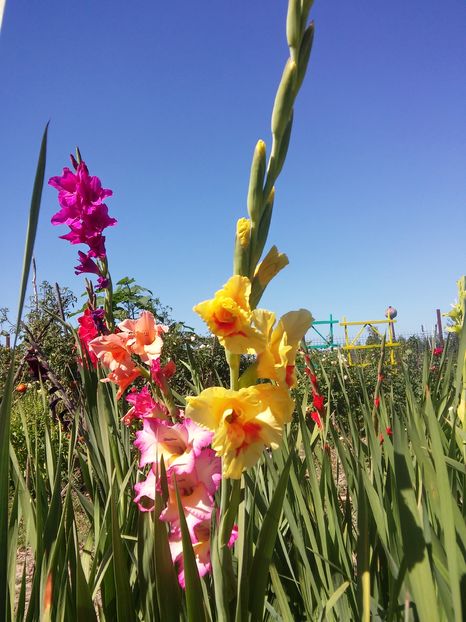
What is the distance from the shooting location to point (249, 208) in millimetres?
696

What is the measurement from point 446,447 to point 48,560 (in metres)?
1.13

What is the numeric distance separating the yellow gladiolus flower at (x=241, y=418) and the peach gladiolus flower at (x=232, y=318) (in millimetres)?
63

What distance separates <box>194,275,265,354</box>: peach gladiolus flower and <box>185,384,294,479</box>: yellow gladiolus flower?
0.06 m

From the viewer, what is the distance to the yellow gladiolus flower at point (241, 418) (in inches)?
26.2

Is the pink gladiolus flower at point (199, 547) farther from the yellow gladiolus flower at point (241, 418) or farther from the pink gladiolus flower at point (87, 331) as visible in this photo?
the pink gladiolus flower at point (87, 331)

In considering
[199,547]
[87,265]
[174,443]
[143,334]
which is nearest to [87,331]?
[87,265]

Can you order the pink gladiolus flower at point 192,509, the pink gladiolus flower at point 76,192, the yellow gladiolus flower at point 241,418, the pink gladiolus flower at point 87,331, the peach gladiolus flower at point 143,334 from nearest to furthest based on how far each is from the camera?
the yellow gladiolus flower at point 241,418 < the pink gladiolus flower at point 192,509 < the peach gladiolus flower at point 143,334 < the pink gladiolus flower at point 87,331 < the pink gladiolus flower at point 76,192

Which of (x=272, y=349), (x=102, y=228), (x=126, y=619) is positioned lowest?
(x=126, y=619)

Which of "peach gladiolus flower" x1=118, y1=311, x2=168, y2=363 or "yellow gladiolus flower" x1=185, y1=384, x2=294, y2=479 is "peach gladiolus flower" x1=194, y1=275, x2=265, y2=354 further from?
"peach gladiolus flower" x1=118, y1=311, x2=168, y2=363

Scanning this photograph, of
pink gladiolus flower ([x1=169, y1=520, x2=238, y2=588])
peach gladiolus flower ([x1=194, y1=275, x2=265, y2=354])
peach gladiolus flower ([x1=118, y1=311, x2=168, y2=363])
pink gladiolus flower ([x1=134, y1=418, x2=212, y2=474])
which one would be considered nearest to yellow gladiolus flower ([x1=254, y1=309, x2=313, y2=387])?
peach gladiolus flower ([x1=194, y1=275, x2=265, y2=354])

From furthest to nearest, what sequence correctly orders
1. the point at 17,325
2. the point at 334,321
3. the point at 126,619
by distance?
the point at 334,321, the point at 126,619, the point at 17,325

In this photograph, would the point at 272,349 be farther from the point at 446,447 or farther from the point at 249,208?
the point at 446,447

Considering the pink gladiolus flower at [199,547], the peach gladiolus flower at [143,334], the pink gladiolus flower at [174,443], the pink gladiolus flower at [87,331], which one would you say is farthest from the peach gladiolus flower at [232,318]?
the pink gladiolus flower at [87,331]

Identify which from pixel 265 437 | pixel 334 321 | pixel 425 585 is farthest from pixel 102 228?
pixel 334 321
